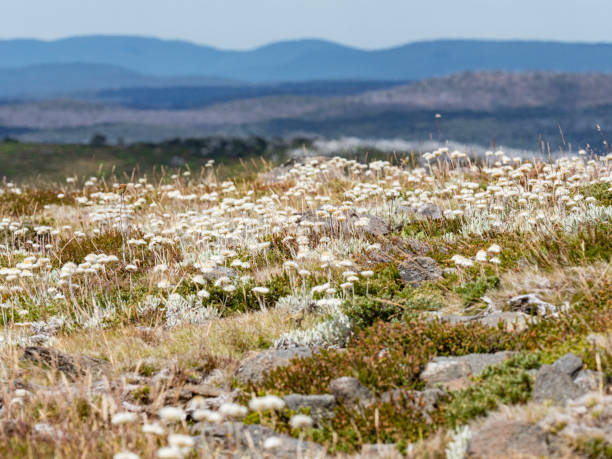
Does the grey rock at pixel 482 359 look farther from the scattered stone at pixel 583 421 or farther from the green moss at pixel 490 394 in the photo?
the scattered stone at pixel 583 421

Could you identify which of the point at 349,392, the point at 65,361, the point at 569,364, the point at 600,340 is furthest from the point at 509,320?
the point at 65,361

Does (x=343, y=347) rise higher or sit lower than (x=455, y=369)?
lower

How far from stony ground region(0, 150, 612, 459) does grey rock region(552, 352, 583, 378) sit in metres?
0.02

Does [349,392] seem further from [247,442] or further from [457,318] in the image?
[457,318]

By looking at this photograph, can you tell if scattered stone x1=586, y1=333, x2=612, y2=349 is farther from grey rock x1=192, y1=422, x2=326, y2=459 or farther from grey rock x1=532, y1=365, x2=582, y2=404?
grey rock x1=192, y1=422, x2=326, y2=459

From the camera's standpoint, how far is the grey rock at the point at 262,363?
19.5 ft

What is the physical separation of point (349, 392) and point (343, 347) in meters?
1.48

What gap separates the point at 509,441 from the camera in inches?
163

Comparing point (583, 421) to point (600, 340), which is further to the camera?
point (600, 340)

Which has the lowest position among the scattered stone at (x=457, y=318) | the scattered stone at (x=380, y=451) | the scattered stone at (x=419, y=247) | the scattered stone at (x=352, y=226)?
the scattered stone at (x=380, y=451)

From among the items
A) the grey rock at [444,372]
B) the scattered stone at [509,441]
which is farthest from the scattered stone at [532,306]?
the scattered stone at [509,441]

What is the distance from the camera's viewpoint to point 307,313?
24.3 feet

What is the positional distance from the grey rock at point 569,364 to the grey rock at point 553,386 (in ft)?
0.11

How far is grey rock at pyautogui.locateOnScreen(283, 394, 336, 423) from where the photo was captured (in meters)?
5.09
